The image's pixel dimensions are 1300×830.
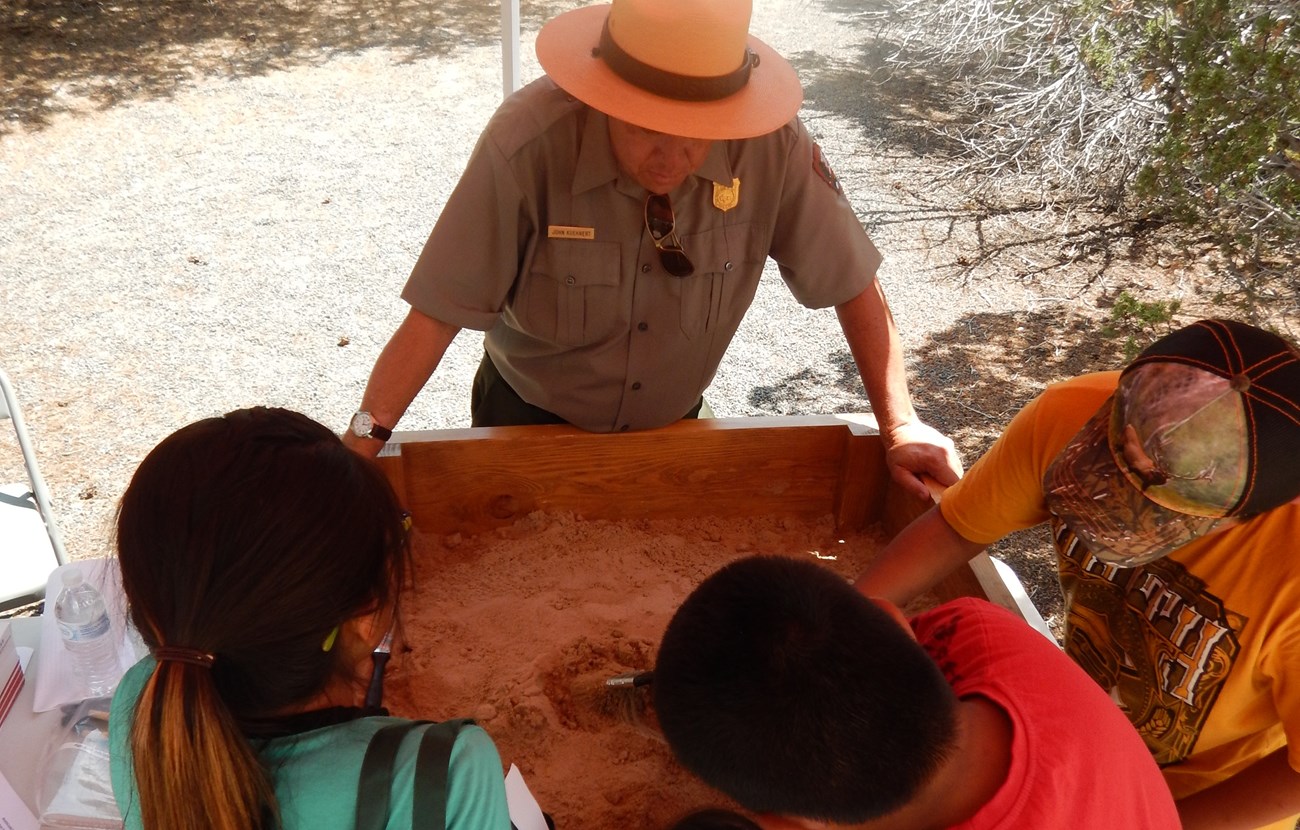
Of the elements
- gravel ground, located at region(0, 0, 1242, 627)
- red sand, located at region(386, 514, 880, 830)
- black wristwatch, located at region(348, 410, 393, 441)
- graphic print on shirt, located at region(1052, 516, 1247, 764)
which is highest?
graphic print on shirt, located at region(1052, 516, 1247, 764)

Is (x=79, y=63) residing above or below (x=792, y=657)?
below

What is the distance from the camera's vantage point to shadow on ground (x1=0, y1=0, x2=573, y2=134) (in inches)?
258

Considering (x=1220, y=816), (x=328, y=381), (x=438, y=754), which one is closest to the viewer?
(x=438, y=754)

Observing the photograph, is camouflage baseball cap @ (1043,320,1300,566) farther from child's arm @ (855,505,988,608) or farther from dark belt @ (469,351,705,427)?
dark belt @ (469,351,705,427)

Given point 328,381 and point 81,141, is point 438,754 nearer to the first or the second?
point 328,381

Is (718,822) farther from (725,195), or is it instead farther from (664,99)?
(725,195)

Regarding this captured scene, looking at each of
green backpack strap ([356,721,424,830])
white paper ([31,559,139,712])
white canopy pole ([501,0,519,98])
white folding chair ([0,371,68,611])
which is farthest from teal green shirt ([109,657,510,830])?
white canopy pole ([501,0,519,98])

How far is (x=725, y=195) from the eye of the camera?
2.00 metres

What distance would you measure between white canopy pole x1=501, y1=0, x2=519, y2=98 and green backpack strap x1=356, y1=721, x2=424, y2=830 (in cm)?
238

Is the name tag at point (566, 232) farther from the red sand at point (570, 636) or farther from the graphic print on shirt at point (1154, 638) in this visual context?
the graphic print on shirt at point (1154, 638)

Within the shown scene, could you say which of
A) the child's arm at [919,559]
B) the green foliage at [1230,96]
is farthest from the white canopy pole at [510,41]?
the child's arm at [919,559]

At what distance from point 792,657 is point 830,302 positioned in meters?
1.35

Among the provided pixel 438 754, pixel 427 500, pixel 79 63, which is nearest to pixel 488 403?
pixel 427 500

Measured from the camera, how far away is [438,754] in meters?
1.07
